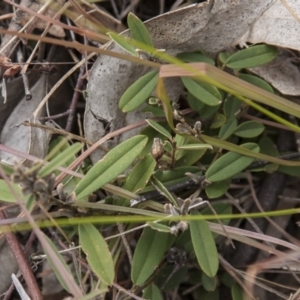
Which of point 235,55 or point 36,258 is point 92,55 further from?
point 36,258

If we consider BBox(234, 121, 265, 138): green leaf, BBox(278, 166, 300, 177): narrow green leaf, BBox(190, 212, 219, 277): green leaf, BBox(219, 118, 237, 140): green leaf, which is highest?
BBox(219, 118, 237, 140): green leaf

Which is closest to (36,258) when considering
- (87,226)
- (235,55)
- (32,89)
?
(87,226)

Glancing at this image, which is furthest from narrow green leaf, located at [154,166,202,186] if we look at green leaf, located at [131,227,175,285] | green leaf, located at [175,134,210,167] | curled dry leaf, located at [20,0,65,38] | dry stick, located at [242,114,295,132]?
curled dry leaf, located at [20,0,65,38]

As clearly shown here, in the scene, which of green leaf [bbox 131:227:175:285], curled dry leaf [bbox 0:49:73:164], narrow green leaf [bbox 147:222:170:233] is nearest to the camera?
narrow green leaf [bbox 147:222:170:233]

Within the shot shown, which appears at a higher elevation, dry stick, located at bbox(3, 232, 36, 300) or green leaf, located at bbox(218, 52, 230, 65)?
green leaf, located at bbox(218, 52, 230, 65)

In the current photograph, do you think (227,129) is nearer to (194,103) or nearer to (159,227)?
(194,103)

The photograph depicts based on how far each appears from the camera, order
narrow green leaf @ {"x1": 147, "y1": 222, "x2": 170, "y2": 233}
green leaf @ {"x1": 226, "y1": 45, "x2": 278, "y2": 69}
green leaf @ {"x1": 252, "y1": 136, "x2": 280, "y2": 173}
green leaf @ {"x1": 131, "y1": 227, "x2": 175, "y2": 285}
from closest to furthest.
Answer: narrow green leaf @ {"x1": 147, "y1": 222, "x2": 170, "y2": 233}
green leaf @ {"x1": 131, "y1": 227, "x2": 175, "y2": 285}
green leaf @ {"x1": 226, "y1": 45, "x2": 278, "y2": 69}
green leaf @ {"x1": 252, "y1": 136, "x2": 280, "y2": 173}

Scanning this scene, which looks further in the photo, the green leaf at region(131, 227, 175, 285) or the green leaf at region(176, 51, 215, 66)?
the green leaf at region(176, 51, 215, 66)

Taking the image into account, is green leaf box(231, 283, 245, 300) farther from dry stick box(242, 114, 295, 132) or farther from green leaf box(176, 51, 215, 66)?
green leaf box(176, 51, 215, 66)
